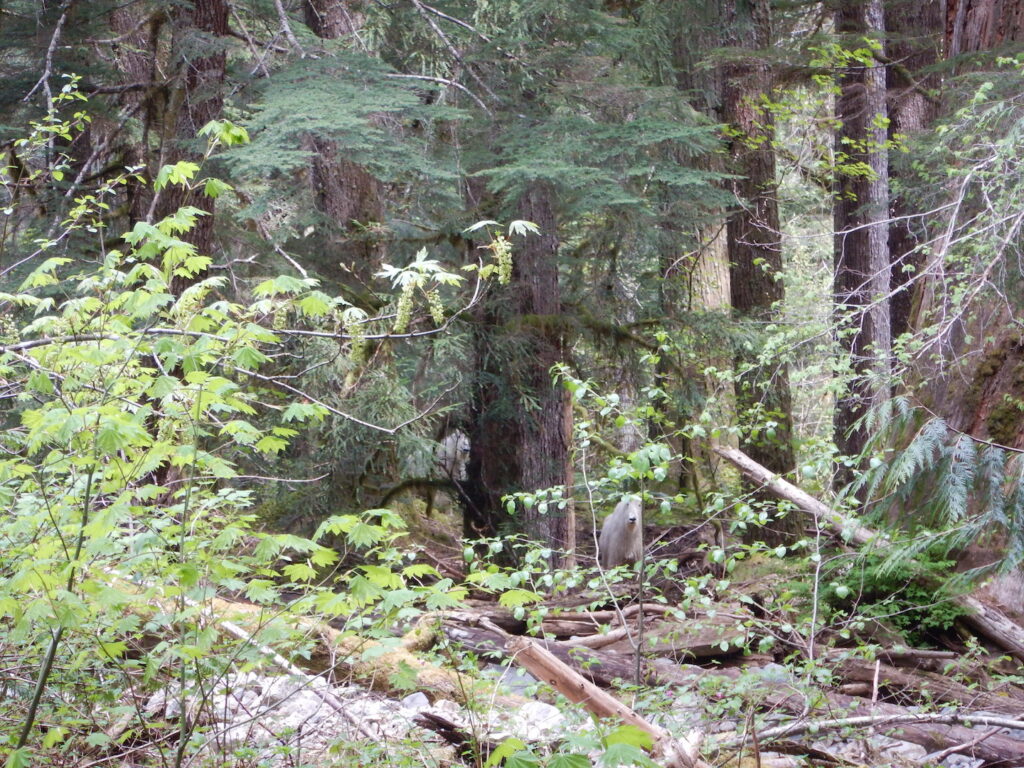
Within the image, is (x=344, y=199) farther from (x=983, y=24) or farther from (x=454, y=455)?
(x=983, y=24)

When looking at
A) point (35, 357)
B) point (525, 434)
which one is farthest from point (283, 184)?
point (35, 357)

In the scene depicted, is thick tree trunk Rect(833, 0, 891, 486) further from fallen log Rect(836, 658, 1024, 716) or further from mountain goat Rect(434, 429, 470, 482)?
fallen log Rect(836, 658, 1024, 716)

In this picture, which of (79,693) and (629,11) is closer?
(79,693)

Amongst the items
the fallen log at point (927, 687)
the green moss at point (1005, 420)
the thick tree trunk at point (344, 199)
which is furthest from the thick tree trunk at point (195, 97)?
the green moss at point (1005, 420)

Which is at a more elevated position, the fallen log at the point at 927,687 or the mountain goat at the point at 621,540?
the fallen log at the point at 927,687

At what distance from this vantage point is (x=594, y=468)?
10.1 metres

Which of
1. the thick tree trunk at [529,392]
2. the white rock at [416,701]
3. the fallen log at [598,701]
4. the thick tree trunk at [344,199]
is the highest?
the thick tree trunk at [344,199]

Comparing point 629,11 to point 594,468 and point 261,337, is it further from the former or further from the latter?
point 261,337

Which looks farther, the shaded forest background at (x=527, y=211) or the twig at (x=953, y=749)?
the shaded forest background at (x=527, y=211)

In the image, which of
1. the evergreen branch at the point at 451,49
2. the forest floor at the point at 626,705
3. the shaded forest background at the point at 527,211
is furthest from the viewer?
the evergreen branch at the point at 451,49

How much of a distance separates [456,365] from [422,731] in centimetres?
525

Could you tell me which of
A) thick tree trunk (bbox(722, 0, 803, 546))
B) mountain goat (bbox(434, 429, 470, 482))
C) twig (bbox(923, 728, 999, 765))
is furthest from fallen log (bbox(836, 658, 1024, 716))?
mountain goat (bbox(434, 429, 470, 482))

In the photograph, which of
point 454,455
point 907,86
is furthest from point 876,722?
point 907,86

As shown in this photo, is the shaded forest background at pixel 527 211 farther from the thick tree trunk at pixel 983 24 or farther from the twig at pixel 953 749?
the twig at pixel 953 749
